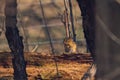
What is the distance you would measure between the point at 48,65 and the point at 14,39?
1.36 metres

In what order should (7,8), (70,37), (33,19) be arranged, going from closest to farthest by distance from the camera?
(7,8), (70,37), (33,19)

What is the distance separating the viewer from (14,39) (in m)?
3.09

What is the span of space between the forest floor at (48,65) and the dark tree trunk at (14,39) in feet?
3.06

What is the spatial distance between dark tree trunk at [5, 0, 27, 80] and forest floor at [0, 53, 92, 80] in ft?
3.06

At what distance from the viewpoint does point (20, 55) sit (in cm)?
318

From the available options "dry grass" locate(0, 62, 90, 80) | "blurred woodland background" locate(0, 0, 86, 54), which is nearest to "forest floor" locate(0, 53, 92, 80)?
"dry grass" locate(0, 62, 90, 80)

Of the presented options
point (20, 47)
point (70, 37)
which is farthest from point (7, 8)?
point (70, 37)

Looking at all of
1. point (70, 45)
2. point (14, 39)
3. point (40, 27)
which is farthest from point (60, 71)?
point (40, 27)

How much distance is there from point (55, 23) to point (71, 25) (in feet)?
1.44

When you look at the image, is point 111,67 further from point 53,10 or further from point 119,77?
point 53,10

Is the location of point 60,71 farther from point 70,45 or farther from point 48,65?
point 70,45

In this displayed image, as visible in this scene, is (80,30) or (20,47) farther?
(80,30)

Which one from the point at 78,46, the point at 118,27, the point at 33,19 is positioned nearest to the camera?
the point at 118,27

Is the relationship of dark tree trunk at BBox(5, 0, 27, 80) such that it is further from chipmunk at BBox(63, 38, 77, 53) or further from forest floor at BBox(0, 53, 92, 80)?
chipmunk at BBox(63, 38, 77, 53)
